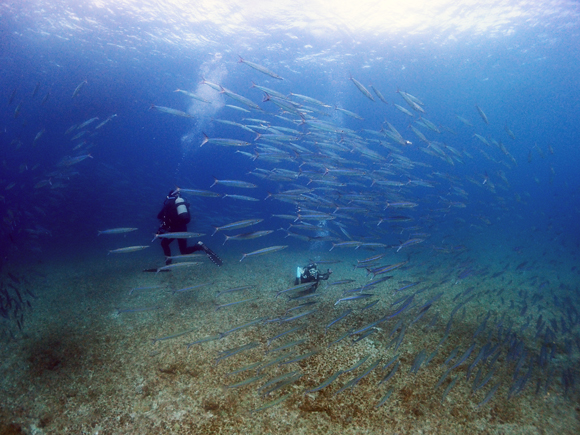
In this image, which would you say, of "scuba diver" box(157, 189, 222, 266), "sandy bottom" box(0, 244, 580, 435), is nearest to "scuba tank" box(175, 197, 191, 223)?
"scuba diver" box(157, 189, 222, 266)

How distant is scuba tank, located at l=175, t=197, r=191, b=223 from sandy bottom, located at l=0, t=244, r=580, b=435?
7.35 ft

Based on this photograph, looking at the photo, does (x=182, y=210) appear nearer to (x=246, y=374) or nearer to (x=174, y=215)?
(x=174, y=215)

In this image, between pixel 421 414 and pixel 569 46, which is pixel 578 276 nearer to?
pixel 421 414

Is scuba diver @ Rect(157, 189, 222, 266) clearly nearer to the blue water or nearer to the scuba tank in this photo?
the scuba tank

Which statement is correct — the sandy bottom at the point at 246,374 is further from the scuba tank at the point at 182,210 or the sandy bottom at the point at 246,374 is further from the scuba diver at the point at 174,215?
the scuba tank at the point at 182,210

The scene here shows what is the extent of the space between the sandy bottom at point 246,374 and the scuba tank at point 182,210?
7.35 ft

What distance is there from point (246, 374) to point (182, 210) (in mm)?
4736

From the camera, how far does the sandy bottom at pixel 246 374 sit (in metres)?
3.59

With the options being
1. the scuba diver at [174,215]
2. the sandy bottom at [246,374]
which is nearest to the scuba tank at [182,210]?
the scuba diver at [174,215]

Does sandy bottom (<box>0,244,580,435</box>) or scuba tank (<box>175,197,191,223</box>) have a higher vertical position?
scuba tank (<box>175,197,191,223</box>)

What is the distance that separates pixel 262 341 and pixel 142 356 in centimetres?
220

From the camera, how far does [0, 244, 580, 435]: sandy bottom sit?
359cm

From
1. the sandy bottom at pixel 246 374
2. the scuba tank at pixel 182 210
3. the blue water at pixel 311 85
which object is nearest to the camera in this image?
the sandy bottom at pixel 246 374

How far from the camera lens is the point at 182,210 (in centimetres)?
751
